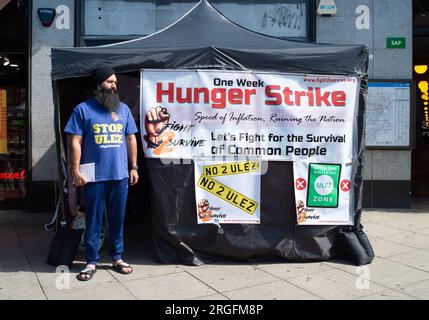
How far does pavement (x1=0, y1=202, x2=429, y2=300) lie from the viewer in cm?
407

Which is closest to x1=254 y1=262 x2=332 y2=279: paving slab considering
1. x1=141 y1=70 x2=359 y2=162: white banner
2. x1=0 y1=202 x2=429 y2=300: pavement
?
x1=0 y1=202 x2=429 y2=300: pavement

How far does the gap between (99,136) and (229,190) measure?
148cm

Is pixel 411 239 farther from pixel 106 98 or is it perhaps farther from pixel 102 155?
pixel 106 98

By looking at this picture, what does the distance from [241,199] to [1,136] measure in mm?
5293

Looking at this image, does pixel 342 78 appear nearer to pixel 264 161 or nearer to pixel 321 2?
pixel 264 161

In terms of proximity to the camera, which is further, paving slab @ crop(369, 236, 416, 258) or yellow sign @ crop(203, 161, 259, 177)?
paving slab @ crop(369, 236, 416, 258)

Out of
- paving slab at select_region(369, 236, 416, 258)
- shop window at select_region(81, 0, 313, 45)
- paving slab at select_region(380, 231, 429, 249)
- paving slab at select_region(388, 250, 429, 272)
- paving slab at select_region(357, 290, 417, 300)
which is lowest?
paving slab at select_region(357, 290, 417, 300)

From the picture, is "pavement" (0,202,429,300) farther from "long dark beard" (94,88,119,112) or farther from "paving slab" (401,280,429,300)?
"long dark beard" (94,88,119,112)

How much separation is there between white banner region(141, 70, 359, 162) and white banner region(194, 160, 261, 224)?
0.44ft

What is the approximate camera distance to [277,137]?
196 inches

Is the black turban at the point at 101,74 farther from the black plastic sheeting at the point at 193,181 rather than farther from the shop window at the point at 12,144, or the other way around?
the shop window at the point at 12,144
